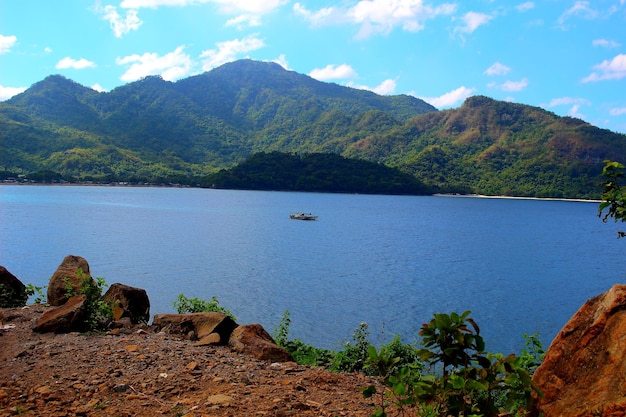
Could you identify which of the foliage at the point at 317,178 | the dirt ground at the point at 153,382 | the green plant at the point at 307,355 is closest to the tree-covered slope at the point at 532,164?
the foliage at the point at 317,178

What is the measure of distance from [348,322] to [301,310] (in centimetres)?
280

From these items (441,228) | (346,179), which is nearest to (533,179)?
(346,179)

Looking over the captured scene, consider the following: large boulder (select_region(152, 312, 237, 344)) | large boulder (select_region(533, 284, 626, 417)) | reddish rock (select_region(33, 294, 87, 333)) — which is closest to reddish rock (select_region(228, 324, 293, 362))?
large boulder (select_region(152, 312, 237, 344))

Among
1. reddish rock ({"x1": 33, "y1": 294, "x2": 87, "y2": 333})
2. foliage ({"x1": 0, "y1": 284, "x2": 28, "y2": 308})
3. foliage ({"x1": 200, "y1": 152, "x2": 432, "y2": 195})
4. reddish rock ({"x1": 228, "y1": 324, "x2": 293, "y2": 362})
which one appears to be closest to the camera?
reddish rock ({"x1": 228, "y1": 324, "x2": 293, "y2": 362})

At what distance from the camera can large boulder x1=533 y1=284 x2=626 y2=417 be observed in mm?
4672

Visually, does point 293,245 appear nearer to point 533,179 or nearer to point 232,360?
point 232,360

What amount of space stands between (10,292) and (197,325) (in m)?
5.79

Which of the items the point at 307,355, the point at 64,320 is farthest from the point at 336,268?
→ the point at 64,320

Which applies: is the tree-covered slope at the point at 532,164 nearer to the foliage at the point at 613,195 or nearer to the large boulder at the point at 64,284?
the large boulder at the point at 64,284

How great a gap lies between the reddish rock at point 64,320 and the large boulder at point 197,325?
1371 mm

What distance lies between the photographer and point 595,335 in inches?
197

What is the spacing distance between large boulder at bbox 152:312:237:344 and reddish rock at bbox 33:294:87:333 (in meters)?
1.37

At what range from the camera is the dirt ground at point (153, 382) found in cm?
578

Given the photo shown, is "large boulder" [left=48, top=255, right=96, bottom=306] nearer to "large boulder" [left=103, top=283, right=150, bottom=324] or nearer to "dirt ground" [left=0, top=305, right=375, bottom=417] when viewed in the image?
"large boulder" [left=103, top=283, right=150, bottom=324]
